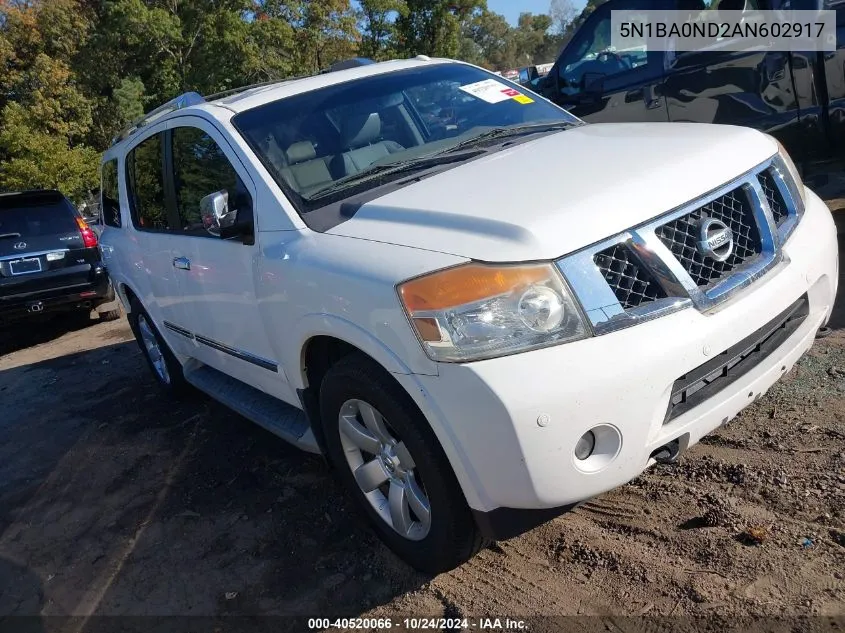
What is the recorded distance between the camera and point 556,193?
8.21ft

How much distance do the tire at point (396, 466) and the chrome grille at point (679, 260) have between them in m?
0.67

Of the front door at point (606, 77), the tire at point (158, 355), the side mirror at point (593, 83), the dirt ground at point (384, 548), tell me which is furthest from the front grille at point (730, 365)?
the side mirror at point (593, 83)

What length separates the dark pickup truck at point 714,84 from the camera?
5391 mm

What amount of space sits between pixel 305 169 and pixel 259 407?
1.20m

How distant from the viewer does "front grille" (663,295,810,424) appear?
7.55ft

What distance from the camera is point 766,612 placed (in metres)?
2.24

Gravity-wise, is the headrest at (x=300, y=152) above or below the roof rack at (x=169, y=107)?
below

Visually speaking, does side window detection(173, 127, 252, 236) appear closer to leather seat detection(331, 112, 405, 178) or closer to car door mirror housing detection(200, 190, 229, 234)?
car door mirror housing detection(200, 190, 229, 234)

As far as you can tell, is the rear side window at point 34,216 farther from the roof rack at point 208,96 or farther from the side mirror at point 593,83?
the side mirror at point 593,83

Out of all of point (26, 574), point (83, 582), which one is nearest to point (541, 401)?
point (83, 582)

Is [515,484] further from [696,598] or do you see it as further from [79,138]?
[79,138]

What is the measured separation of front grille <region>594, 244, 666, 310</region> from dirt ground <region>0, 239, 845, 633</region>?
0.97 m

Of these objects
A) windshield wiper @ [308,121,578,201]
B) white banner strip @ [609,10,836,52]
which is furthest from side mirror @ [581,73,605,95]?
windshield wiper @ [308,121,578,201]

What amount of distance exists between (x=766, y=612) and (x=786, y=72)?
451 cm
